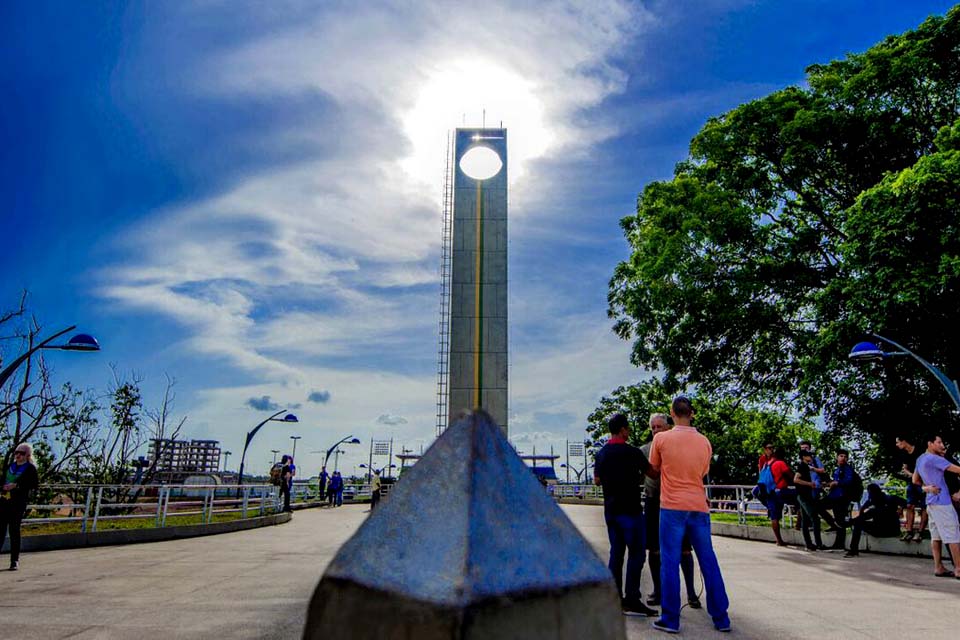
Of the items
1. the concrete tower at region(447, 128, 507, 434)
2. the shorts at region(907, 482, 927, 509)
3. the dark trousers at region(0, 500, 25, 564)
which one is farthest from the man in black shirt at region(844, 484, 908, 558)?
the concrete tower at region(447, 128, 507, 434)

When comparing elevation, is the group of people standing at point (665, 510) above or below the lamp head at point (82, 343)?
Answer: below

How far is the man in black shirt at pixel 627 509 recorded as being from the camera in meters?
5.32

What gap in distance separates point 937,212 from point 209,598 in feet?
Answer: 44.0

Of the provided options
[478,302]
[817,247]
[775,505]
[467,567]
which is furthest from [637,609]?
[478,302]

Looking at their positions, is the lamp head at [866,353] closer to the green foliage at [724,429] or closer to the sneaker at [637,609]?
the sneaker at [637,609]

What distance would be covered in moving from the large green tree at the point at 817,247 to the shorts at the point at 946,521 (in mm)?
5396

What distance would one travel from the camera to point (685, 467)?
4809 mm

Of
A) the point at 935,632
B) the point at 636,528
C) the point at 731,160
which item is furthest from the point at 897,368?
the point at 636,528

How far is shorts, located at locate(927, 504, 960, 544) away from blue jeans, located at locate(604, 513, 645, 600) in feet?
15.4

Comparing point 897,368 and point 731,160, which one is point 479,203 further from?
point 897,368

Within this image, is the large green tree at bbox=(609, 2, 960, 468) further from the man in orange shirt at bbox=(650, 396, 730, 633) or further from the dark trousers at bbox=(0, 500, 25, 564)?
the dark trousers at bbox=(0, 500, 25, 564)

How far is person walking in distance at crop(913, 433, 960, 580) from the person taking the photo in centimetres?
744

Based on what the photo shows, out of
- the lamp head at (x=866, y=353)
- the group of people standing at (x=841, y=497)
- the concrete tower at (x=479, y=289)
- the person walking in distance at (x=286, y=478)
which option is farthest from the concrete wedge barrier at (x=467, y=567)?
the concrete tower at (x=479, y=289)

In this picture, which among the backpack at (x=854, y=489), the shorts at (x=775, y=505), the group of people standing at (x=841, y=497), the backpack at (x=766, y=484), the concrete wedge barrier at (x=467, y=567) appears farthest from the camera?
the backpack at (x=766, y=484)
